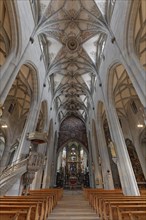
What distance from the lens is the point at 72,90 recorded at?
846 inches

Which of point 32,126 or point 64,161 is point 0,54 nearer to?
point 32,126

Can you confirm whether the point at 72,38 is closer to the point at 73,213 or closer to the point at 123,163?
the point at 123,163

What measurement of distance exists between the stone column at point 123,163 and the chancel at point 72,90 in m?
0.06

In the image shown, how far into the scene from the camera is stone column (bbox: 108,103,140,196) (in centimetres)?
802

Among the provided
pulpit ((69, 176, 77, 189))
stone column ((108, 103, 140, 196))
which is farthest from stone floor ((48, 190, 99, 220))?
pulpit ((69, 176, 77, 189))

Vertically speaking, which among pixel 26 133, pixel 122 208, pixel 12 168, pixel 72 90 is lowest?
pixel 122 208

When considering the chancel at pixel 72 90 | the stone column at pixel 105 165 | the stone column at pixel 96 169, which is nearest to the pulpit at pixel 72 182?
the chancel at pixel 72 90

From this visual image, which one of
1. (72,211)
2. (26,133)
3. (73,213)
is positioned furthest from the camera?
(26,133)

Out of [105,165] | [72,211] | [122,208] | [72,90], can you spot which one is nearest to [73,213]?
[72,211]

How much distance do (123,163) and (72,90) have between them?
48.5 feet

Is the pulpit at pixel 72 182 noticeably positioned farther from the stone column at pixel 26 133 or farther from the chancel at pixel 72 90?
the stone column at pixel 26 133

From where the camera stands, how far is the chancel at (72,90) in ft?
18.1

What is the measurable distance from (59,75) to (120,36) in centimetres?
1101

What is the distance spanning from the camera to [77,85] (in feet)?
65.6
